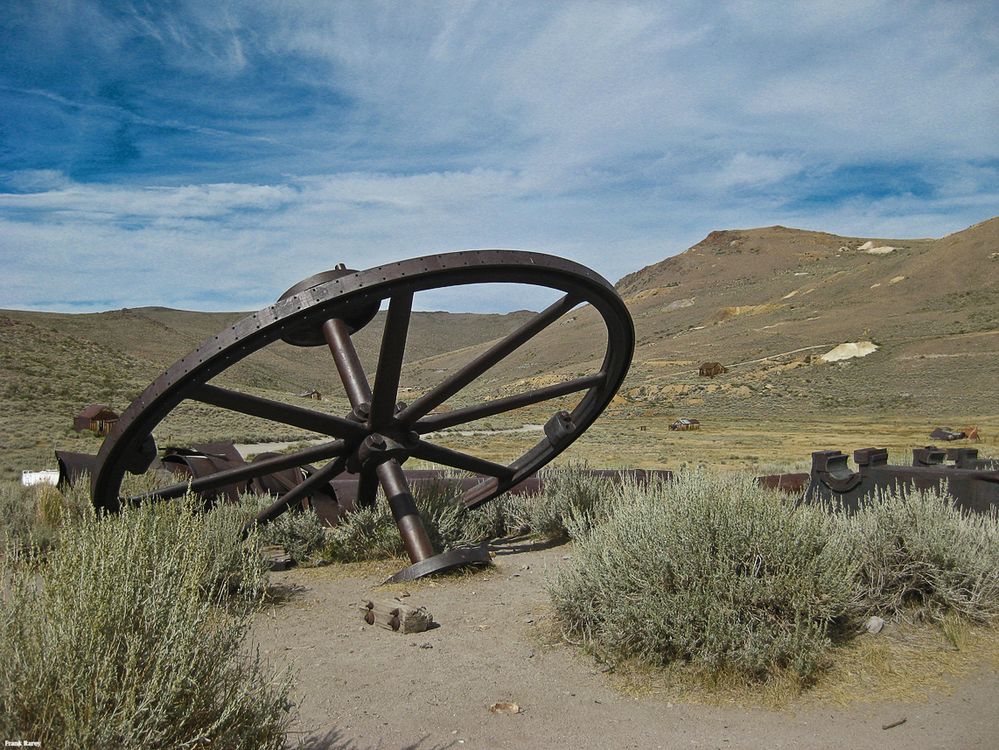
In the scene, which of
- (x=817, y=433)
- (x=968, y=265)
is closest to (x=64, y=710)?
(x=817, y=433)

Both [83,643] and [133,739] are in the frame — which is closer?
[133,739]

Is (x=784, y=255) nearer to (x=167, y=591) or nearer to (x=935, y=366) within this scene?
(x=935, y=366)

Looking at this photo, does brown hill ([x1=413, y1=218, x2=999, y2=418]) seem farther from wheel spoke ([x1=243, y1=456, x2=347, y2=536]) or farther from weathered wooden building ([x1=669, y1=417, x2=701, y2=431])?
wheel spoke ([x1=243, y1=456, x2=347, y2=536])

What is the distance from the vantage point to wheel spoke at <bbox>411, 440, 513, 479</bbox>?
709 centimetres

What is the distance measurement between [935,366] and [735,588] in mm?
54933

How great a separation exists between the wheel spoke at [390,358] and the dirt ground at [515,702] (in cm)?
168

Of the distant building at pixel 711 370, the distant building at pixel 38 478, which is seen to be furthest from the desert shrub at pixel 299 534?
the distant building at pixel 711 370

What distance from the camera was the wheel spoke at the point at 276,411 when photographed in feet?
19.5

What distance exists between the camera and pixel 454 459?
7488 mm

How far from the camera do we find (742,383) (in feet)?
190

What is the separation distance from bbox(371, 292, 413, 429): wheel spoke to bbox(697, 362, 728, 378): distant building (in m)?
60.0

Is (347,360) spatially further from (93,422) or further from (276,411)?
(93,422)

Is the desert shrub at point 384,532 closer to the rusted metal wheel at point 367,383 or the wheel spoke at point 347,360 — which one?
the rusted metal wheel at point 367,383

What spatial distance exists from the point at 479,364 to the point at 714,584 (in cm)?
308
